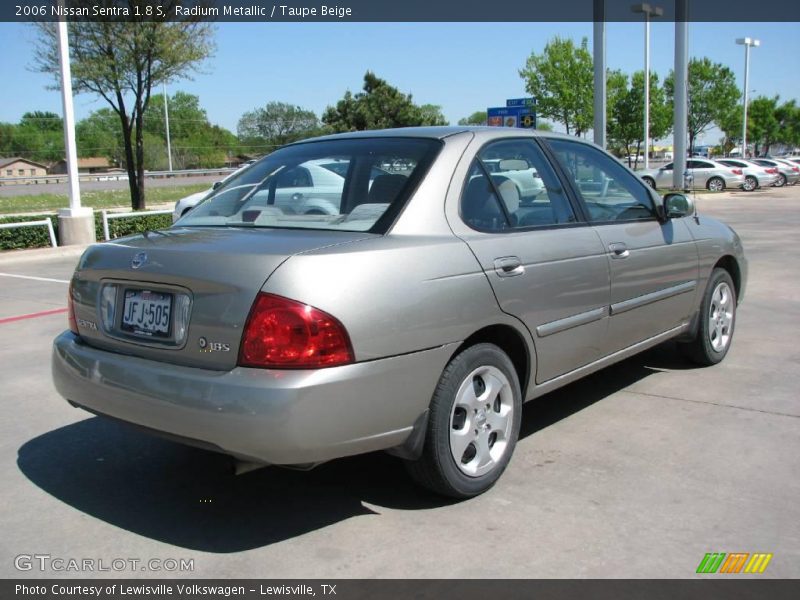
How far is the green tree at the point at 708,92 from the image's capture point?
60594 mm

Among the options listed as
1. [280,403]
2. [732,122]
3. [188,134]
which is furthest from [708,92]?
[188,134]

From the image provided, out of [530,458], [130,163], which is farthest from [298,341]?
[130,163]

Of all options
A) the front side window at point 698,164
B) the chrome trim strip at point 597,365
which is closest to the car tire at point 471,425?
the chrome trim strip at point 597,365

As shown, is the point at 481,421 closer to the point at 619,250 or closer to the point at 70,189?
the point at 619,250

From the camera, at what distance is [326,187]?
409 cm

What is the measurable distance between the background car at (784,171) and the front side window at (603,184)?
122ft

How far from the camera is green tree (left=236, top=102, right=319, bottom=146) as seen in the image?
Result: 105113 millimetres

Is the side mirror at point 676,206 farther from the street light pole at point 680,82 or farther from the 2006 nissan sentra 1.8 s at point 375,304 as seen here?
the street light pole at point 680,82

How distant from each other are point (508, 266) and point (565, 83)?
155ft

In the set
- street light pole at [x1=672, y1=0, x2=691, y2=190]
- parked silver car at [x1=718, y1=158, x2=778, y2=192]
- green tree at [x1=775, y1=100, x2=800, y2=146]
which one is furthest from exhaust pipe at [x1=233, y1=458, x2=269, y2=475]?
green tree at [x1=775, y1=100, x2=800, y2=146]

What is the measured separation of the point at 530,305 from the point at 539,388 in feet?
1.63

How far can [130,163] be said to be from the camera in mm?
22016

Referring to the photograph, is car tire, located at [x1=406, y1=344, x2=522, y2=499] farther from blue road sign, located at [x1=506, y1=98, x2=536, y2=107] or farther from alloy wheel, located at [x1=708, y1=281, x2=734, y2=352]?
blue road sign, located at [x1=506, y1=98, x2=536, y2=107]

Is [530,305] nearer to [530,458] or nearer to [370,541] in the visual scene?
[530,458]
